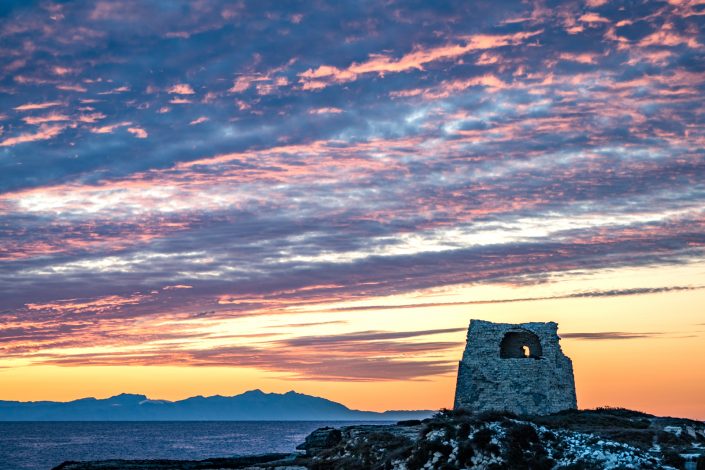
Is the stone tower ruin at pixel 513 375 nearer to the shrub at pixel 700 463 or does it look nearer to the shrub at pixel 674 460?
the shrub at pixel 674 460

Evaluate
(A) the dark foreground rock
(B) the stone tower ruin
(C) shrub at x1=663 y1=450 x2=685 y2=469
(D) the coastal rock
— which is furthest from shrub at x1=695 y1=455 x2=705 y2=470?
(D) the coastal rock

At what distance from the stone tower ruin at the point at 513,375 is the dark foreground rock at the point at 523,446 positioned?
697 cm

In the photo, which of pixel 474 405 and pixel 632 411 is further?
pixel 474 405

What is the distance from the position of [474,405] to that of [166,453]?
221 ft

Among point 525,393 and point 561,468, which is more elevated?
point 525,393

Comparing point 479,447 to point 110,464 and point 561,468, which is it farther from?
point 110,464

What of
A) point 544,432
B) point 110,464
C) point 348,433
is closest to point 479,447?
point 544,432

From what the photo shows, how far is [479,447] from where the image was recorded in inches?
1120

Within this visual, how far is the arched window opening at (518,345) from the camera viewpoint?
46562 millimetres

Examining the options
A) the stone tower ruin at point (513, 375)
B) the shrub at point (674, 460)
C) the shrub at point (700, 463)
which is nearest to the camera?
the shrub at point (700, 463)

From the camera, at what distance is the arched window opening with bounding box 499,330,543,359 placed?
153 ft

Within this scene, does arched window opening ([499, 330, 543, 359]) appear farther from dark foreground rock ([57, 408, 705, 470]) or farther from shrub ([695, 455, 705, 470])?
shrub ([695, 455, 705, 470])

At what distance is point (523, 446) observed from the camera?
28.5 m

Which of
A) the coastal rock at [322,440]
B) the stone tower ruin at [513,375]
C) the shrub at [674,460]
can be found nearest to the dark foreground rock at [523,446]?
the shrub at [674,460]
